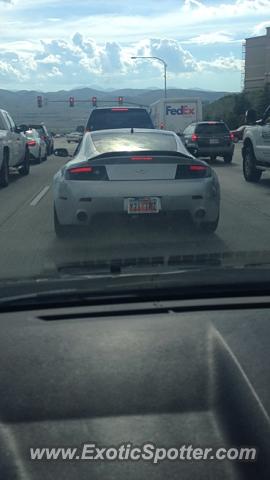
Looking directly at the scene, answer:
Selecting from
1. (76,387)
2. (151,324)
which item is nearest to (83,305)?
(151,324)

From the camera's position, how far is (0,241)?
882 centimetres

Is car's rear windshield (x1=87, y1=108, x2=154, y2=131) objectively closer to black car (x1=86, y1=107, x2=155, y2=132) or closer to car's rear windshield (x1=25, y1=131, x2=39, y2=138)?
black car (x1=86, y1=107, x2=155, y2=132)

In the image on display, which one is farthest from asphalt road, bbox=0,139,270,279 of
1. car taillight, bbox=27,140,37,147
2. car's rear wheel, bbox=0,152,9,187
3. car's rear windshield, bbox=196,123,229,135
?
car taillight, bbox=27,140,37,147

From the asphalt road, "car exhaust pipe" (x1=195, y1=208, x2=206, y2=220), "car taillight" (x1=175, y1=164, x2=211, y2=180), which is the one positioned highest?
"car taillight" (x1=175, y1=164, x2=211, y2=180)

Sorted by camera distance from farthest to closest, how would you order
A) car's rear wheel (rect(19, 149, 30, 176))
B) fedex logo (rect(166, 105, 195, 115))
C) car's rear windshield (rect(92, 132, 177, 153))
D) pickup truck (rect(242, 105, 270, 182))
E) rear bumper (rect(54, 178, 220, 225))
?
fedex logo (rect(166, 105, 195, 115))
car's rear wheel (rect(19, 149, 30, 176))
pickup truck (rect(242, 105, 270, 182))
car's rear windshield (rect(92, 132, 177, 153))
rear bumper (rect(54, 178, 220, 225))

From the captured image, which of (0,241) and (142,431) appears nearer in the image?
(142,431)

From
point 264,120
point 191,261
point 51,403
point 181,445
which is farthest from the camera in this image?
point 264,120

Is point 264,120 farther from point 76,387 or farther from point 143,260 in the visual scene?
point 76,387

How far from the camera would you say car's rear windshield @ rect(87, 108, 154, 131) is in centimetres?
1806

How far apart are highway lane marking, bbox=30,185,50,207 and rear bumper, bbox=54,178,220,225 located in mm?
4994

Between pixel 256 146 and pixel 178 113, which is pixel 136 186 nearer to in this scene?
pixel 256 146

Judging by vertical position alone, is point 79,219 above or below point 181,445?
below

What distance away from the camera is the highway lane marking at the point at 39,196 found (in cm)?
1335

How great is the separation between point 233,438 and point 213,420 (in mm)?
119
